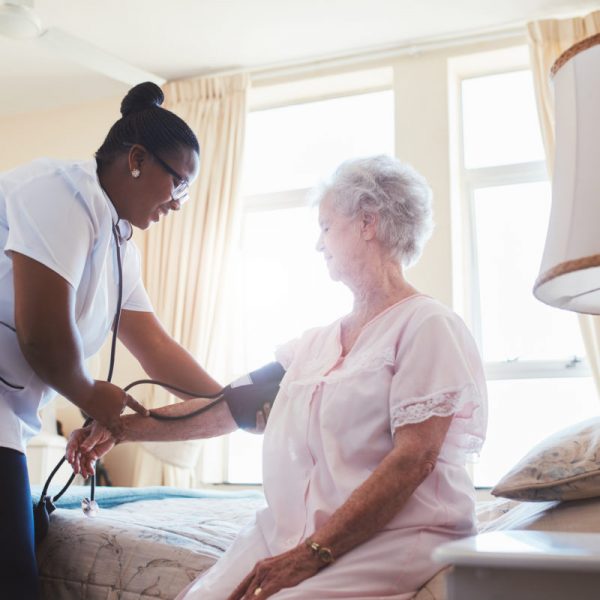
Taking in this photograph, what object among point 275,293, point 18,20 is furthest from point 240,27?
point 275,293

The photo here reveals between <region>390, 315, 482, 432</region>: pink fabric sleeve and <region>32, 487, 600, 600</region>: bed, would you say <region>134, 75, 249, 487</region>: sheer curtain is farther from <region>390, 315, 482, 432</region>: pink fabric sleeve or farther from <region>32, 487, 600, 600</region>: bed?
<region>390, 315, 482, 432</region>: pink fabric sleeve

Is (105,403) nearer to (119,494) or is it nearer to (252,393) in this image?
(252,393)

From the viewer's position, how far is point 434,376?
4.66 ft

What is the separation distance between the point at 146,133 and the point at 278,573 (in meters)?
1.00

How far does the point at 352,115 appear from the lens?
4.99m

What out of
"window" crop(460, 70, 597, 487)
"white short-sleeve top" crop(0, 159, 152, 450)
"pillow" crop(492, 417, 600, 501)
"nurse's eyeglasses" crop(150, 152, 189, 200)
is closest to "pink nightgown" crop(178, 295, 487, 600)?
"pillow" crop(492, 417, 600, 501)

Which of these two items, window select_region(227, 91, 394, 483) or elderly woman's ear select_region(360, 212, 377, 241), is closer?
elderly woman's ear select_region(360, 212, 377, 241)

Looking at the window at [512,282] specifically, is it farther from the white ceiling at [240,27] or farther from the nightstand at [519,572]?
the nightstand at [519,572]

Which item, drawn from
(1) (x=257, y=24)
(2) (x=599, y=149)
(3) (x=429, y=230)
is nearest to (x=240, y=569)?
(3) (x=429, y=230)

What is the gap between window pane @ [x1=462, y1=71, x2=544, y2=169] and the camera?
458 centimetres

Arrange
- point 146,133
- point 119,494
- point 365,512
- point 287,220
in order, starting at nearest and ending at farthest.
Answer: point 365,512 → point 146,133 → point 119,494 → point 287,220

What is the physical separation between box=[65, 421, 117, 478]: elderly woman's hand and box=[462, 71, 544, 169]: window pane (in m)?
3.25

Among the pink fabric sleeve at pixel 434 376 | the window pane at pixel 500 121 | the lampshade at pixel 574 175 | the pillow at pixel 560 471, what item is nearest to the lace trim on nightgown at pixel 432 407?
the pink fabric sleeve at pixel 434 376

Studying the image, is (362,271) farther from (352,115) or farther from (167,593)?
(352,115)
